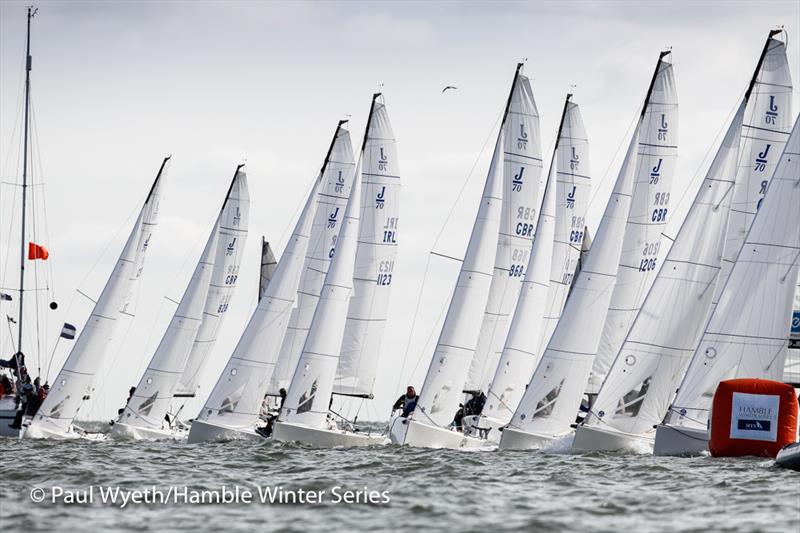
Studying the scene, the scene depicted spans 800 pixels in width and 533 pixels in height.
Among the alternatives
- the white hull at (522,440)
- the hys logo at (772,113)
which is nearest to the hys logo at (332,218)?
the white hull at (522,440)

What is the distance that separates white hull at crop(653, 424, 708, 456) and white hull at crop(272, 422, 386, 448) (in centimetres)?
900

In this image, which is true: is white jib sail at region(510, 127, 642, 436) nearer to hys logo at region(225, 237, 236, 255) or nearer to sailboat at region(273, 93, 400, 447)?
sailboat at region(273, 93, 400, 447)

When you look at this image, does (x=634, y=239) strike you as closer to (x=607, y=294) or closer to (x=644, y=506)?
(x=607, y=294)

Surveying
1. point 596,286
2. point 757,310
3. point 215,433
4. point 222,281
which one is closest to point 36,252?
point 222,281

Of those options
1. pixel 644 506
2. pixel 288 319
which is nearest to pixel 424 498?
pixel 644 506

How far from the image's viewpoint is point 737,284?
86.5 feet

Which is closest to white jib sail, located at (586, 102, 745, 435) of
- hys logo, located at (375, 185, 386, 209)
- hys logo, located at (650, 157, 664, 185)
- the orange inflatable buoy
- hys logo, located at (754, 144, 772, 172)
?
hys logo, located at (754, 144, 772, 172)

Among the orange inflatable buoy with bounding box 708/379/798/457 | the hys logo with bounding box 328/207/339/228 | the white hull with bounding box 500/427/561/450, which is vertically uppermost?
the hys logo with bounding box 328/207/339/228

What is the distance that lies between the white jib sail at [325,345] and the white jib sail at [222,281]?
8406mm

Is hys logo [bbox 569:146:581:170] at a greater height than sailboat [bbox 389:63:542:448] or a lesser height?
greater

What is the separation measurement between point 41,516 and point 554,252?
2475cm

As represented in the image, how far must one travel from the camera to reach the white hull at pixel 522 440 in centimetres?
3072

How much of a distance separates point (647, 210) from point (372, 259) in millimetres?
7650

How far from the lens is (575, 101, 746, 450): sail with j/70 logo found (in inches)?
1136
